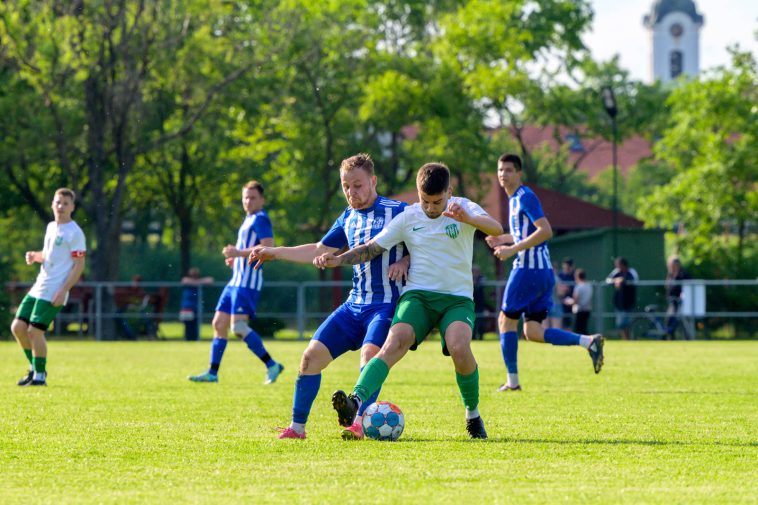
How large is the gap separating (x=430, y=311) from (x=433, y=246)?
41 cm

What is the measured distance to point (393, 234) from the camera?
8.41 metres

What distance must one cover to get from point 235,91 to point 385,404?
3069 cm

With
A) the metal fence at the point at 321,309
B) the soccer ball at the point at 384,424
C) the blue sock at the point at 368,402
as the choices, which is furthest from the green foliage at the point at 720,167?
the soccer ball at the point at 384,424

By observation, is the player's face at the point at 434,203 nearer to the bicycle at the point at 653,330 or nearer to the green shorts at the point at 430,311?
the green shorts at the point at 430,311

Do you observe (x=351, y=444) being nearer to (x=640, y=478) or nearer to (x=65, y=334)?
(x=640, y=478)

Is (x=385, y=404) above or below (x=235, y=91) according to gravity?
below

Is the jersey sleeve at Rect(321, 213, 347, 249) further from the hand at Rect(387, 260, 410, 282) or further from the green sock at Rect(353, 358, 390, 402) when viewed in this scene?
the green sock at Rect(353, 358, 390, 402)

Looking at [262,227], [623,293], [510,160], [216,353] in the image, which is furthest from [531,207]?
[623,293]

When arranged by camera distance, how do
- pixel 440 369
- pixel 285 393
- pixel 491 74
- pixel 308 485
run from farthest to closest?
pixel 491 74 → pixel 440 369 → pixel 285 393 → pixel 308 485

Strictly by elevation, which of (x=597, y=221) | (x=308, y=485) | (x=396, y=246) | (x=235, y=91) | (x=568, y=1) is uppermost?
(x=568, y=1)

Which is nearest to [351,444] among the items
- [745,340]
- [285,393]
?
[285,393]

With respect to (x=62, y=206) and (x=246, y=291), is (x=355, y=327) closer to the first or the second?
(x=62, y=206)

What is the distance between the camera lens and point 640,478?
6625mm

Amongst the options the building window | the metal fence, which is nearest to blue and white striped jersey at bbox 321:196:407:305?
the metal fence
